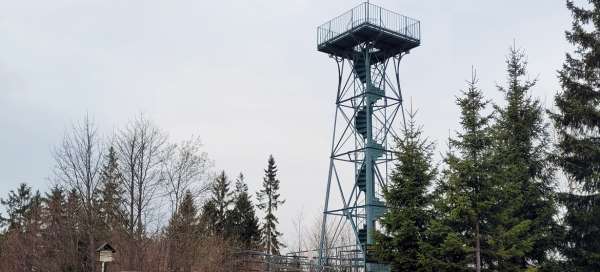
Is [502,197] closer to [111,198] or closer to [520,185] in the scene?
[520,185]

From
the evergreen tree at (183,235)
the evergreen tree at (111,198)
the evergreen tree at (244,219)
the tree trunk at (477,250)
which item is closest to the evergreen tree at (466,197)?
the tree trunk at (477,250)

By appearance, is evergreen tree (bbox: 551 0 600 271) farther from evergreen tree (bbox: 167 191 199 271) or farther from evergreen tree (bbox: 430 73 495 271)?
evergreen tree (bbox: 167 191 199 271)

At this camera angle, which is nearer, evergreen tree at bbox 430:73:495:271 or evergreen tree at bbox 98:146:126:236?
evergreen tree at bbox 430:73:495:271

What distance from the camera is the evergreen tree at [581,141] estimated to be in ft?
70.0

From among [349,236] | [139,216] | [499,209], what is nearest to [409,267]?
[499,209]

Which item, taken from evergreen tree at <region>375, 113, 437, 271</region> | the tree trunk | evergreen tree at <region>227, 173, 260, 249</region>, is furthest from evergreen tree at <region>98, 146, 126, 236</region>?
evergreen tree at <region>227, 173, 260, 249</region>

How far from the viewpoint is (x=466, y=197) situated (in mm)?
20875

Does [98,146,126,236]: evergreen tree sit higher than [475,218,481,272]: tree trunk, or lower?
higher

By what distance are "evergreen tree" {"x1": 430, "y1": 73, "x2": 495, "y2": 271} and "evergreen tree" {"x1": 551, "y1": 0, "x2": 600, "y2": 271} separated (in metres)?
2.53

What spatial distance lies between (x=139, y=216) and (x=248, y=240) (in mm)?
24594

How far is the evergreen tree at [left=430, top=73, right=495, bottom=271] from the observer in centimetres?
2092

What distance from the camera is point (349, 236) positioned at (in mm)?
60094

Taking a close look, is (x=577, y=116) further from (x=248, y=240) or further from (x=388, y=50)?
(x=248, y=240)

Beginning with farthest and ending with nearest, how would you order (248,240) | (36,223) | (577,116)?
(248,240), (36,223), (577,116)
